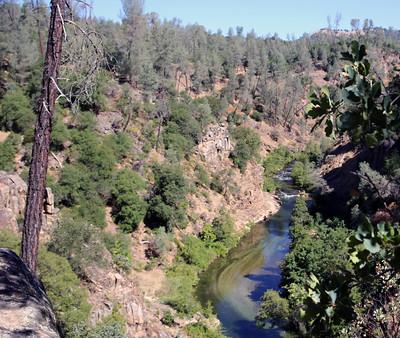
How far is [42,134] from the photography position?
6.26 metres

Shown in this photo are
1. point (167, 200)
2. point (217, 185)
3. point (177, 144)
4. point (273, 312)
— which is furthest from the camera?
point (217, 185)

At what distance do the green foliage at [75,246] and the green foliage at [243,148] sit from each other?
27.3m

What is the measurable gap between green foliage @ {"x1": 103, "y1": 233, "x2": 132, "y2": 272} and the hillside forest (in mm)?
134

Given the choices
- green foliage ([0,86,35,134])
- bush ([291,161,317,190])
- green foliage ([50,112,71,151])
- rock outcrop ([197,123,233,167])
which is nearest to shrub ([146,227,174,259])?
green foliage ([50,112,71,151])

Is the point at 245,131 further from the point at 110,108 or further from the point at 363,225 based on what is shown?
the point at 363,225

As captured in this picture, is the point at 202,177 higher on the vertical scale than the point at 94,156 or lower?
lower

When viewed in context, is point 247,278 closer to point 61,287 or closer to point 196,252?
point 196,252

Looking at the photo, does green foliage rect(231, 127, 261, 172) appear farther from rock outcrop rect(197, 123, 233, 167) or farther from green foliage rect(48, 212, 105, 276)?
green foliage rect(48, 212, 105, 276)

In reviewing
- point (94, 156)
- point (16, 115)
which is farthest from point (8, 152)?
point (94, 156)

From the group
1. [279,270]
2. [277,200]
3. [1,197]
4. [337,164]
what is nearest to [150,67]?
[277,200]

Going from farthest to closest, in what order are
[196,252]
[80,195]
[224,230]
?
1. [224,230]
2. [196,252]
3. [80,195]

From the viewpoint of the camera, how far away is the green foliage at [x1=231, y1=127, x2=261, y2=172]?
48594 millimetres

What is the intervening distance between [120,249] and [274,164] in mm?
32956

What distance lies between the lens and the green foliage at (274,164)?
5080 centimetres
